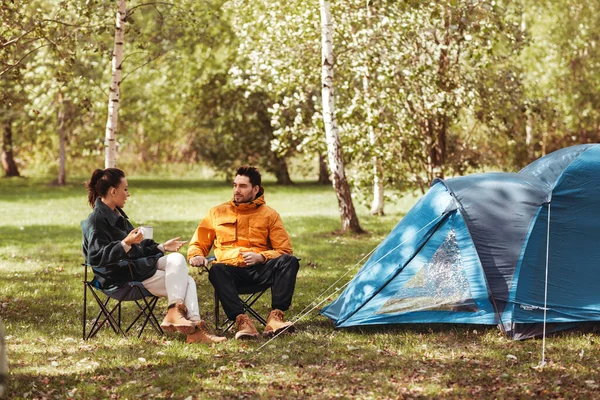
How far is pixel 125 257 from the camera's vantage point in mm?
6133

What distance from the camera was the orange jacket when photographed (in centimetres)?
675

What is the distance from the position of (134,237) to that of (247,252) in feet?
3.24

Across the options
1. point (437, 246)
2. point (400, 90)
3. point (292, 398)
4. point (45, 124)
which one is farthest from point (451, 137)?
point (45, 124)

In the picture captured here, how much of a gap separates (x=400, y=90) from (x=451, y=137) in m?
3.58

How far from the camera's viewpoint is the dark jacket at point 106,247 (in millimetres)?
6051

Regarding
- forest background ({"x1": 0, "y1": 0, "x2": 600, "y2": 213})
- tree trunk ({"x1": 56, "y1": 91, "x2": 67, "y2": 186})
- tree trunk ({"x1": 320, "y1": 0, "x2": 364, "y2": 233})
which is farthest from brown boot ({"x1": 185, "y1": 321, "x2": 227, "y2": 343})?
tree trunk ({"x1": 56, "y1": 91, "x2": 67, "y2": 186})

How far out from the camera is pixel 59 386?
5.18 metres

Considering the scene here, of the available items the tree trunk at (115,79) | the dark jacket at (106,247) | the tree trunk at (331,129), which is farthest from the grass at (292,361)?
the tree trunk at (331,129)

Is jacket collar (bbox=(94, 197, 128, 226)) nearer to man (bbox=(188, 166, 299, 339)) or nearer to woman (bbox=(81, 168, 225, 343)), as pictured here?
woman (bbox=(81, 168, 225, 343))

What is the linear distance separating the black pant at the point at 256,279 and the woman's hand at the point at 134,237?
71 centimetres

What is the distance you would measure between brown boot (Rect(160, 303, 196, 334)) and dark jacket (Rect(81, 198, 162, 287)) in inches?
17.1

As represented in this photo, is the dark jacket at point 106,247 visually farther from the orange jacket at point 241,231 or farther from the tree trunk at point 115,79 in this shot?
the tree trunk at point 115,79

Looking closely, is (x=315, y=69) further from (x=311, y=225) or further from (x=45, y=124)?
(x=45, y=124)

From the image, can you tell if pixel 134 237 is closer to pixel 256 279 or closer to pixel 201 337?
pixel 201 337
